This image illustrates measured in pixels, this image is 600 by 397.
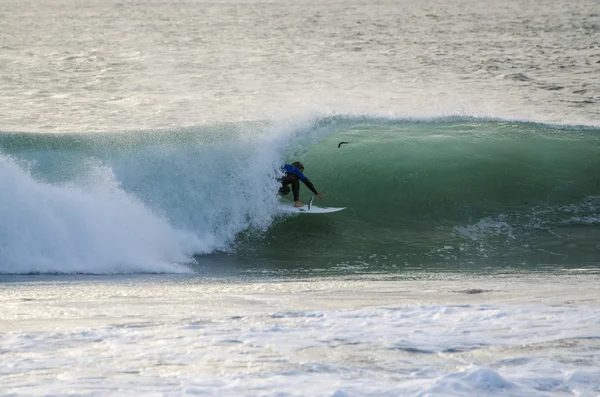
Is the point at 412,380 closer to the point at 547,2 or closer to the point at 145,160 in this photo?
the point at 145,160

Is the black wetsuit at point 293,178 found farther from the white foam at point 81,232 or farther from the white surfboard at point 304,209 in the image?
the white foam at point 81,232

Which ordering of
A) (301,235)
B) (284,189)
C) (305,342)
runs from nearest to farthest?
(305,342), (301,235), (284,189)

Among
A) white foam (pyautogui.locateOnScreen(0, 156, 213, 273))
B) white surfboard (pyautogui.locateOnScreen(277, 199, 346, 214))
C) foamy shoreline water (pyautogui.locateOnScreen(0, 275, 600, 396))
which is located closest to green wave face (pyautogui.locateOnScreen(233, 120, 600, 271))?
white surfboard (pyautogui.locateOnScreen(277, 199, 346, 214))

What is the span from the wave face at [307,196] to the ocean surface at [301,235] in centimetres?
4

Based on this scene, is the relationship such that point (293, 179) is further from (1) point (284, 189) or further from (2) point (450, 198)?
(2) point (450, 198)

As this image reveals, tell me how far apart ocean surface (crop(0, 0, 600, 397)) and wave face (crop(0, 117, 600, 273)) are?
0.04 metres

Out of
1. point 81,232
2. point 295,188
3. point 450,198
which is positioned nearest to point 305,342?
point 81,232

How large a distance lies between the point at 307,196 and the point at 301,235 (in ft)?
4.51

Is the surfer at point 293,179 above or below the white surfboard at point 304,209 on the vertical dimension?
above

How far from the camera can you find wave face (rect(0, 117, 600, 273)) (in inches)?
445

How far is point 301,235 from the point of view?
41.4 feet

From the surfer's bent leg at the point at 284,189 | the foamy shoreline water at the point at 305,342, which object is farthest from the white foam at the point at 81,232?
the foamy shoreline water at the point at 305,342

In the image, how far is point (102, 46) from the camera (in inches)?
1630

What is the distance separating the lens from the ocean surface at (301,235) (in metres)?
5.66
